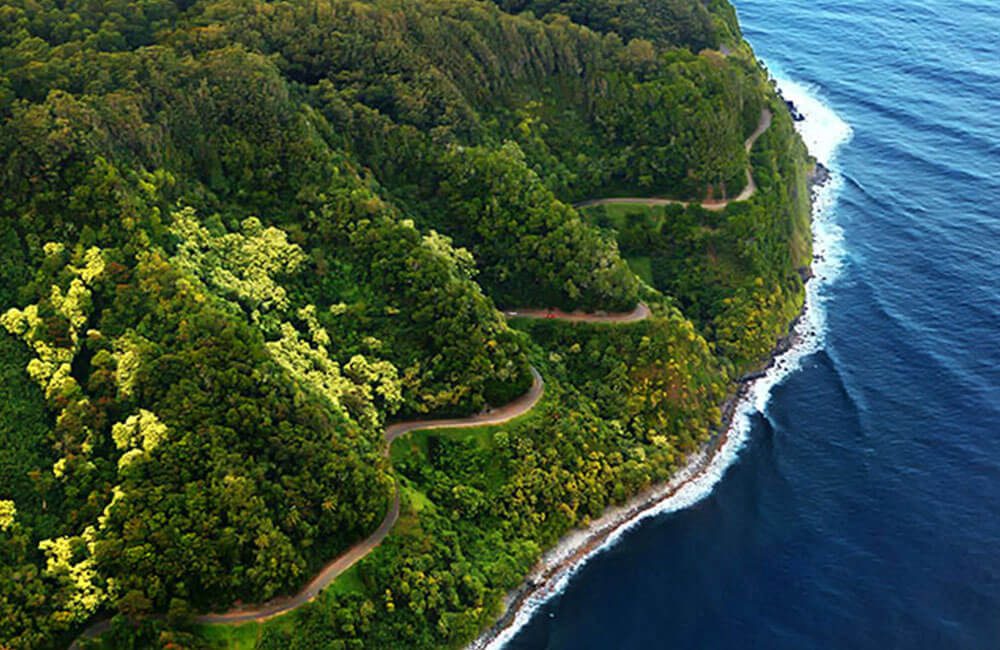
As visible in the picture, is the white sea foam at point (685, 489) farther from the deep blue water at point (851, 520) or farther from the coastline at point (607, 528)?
the deep blue water at point (851, 520)

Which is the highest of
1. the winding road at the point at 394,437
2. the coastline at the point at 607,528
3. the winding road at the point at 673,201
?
the winding road at the point at 673,201

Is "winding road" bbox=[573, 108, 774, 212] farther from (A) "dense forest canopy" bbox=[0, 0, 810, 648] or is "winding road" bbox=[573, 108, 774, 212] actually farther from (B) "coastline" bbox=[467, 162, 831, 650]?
(B) "coastline" bbox=[467, 162, 831, 650]

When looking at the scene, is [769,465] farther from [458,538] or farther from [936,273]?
[936,273]

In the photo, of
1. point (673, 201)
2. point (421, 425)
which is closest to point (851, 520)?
point (421, 425)

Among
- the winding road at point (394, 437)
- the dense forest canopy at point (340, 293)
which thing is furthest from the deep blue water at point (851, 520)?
the winding road at point (394, 437)

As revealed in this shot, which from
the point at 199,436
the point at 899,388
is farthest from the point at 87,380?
the point at 899,388

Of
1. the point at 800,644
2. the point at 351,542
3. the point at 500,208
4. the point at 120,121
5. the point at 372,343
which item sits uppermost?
the point at 120,121

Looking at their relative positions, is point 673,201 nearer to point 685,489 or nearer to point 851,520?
point 685,489
